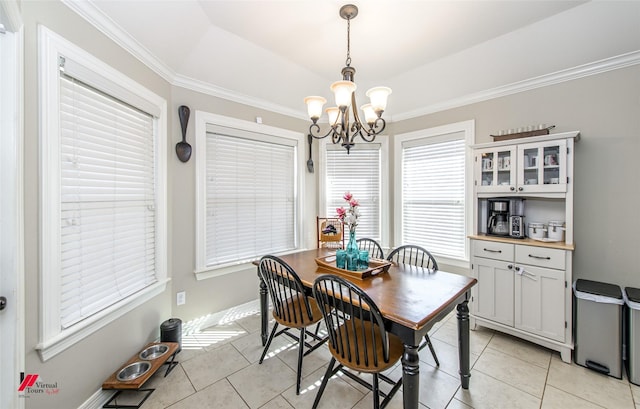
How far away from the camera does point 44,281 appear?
137cm

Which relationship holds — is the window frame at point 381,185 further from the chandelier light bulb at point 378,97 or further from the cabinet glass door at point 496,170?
the chandelier light bulb at point 378,97

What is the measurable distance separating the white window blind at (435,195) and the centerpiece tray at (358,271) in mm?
1584

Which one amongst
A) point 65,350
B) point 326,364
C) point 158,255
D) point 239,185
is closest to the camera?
point 65,350

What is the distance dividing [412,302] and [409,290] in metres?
0.20

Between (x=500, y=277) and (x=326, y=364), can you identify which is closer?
(x=326, y=364)

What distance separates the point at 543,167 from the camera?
235 centimetres

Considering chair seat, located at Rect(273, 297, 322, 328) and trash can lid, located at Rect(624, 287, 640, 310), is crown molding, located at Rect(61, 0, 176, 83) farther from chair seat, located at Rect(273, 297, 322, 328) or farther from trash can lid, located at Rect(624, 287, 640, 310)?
trash can lid, located at Rect(624, 287, 640, 310)

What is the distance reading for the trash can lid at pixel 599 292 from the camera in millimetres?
1929

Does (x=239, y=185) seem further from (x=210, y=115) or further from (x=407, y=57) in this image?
(x=407, y=57)

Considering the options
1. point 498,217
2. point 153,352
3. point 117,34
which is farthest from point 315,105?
point 153,352

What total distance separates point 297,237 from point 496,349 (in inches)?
101

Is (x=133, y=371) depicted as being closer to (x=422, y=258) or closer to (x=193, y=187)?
(x=193, y=187)

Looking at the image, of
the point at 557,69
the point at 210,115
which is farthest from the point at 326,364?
the point at 557,69

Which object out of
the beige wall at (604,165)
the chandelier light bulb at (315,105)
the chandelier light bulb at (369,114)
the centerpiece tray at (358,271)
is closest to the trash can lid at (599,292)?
the beige wall at (604,165)
